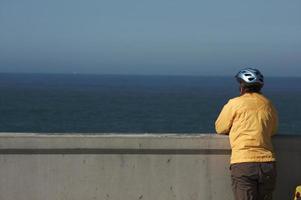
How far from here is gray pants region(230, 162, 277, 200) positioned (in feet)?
16.9

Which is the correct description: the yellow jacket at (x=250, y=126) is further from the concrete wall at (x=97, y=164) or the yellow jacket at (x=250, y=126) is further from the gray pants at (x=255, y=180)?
the concrete wall at (x=97, y=164)

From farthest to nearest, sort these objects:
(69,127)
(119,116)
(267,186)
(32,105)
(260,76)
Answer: (32,105)
(119,116)
(69,127)
(260,76)
(267,186)

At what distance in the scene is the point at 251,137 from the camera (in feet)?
17.2

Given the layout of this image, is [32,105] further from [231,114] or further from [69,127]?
[231,114]

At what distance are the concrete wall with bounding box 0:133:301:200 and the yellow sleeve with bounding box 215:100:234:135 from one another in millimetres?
254

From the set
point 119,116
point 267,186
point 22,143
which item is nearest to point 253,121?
point 267,186

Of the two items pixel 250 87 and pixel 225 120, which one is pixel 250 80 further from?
pixel 225 120

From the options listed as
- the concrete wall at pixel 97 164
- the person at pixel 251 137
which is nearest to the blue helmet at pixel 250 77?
the person at pixel 251 137

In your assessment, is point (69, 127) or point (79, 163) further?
point (69, 127)

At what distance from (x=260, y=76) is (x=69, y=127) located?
54.0 m

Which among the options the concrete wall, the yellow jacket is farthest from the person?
the concrete wall

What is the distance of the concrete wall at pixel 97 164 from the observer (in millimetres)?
5773

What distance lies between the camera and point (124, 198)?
5.79m

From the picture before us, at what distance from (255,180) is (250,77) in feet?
3.00
